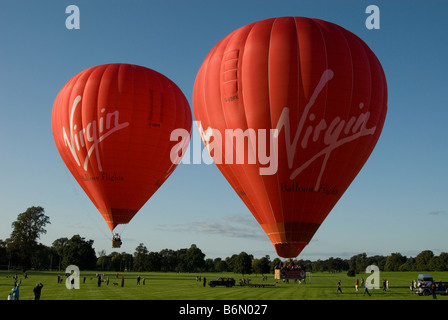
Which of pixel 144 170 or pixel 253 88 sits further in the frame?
pixel 144 170

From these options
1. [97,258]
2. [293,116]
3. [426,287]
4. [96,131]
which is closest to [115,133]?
[96,131]

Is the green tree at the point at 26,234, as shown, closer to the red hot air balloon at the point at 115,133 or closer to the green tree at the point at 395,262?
the red hot air balloon at the point at 115,133

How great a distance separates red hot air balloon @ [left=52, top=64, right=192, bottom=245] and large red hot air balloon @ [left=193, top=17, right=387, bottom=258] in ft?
33.9

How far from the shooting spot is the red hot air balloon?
36.1 meters

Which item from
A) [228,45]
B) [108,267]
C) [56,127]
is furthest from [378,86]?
[108,267]

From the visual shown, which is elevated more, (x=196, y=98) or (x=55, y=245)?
(x=196, y=98)

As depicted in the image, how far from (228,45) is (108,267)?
177064 mm

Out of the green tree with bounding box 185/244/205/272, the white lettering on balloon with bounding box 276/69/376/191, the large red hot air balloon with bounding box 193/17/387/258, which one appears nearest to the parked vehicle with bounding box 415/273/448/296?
the large red hot air balloon with bounding box 193/17/387/258

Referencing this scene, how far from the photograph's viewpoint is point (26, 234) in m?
100

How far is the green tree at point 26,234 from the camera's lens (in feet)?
320

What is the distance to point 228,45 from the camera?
28703 mm

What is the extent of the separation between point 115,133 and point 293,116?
624 inches

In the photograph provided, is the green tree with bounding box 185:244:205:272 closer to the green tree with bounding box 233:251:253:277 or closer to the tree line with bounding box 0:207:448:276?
A: the tree line with bounding box 0:207:448:276

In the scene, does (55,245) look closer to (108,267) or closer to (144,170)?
(108,267)
